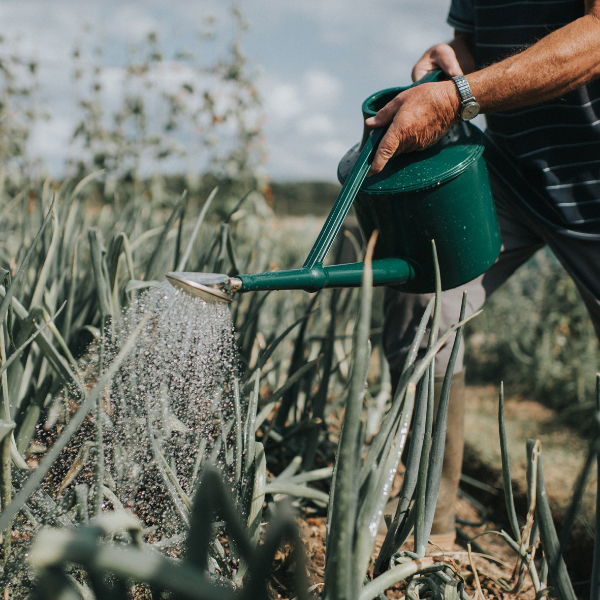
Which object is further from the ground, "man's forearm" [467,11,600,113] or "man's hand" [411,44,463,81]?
"man's hand" [411,44,463,81]

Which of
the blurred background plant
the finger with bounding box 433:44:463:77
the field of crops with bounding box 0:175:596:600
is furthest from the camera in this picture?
the blurred background plant

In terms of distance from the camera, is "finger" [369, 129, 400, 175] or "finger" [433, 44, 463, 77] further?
"finger" [433, 44, 463, 77]

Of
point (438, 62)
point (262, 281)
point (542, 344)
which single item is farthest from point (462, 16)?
point (542, 344)

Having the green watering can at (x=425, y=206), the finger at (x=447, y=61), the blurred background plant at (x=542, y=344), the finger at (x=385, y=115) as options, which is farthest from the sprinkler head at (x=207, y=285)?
the blurred background plant at (x=542, y=344)

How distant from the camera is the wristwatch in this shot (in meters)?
1.11

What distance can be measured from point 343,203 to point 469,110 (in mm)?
304

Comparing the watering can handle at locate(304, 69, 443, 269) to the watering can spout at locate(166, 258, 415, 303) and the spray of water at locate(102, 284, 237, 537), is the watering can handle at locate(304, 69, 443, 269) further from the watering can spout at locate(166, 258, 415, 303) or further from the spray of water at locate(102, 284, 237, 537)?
the spray of water at locate(102, 284, 237, 537)

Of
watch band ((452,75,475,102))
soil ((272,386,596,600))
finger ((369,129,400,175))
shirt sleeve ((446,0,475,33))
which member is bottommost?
soil ((272,386,596,600))

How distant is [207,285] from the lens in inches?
35.9

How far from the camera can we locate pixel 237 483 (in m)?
0.97

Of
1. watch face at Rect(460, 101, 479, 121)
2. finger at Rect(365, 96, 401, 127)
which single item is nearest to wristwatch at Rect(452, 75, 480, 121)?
watch face at Rect(460, 101, 479, 121)

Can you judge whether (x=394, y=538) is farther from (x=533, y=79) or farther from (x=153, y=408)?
(x=533, y=79)

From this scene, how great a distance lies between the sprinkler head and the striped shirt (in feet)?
2.61

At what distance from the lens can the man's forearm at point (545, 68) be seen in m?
1.10
